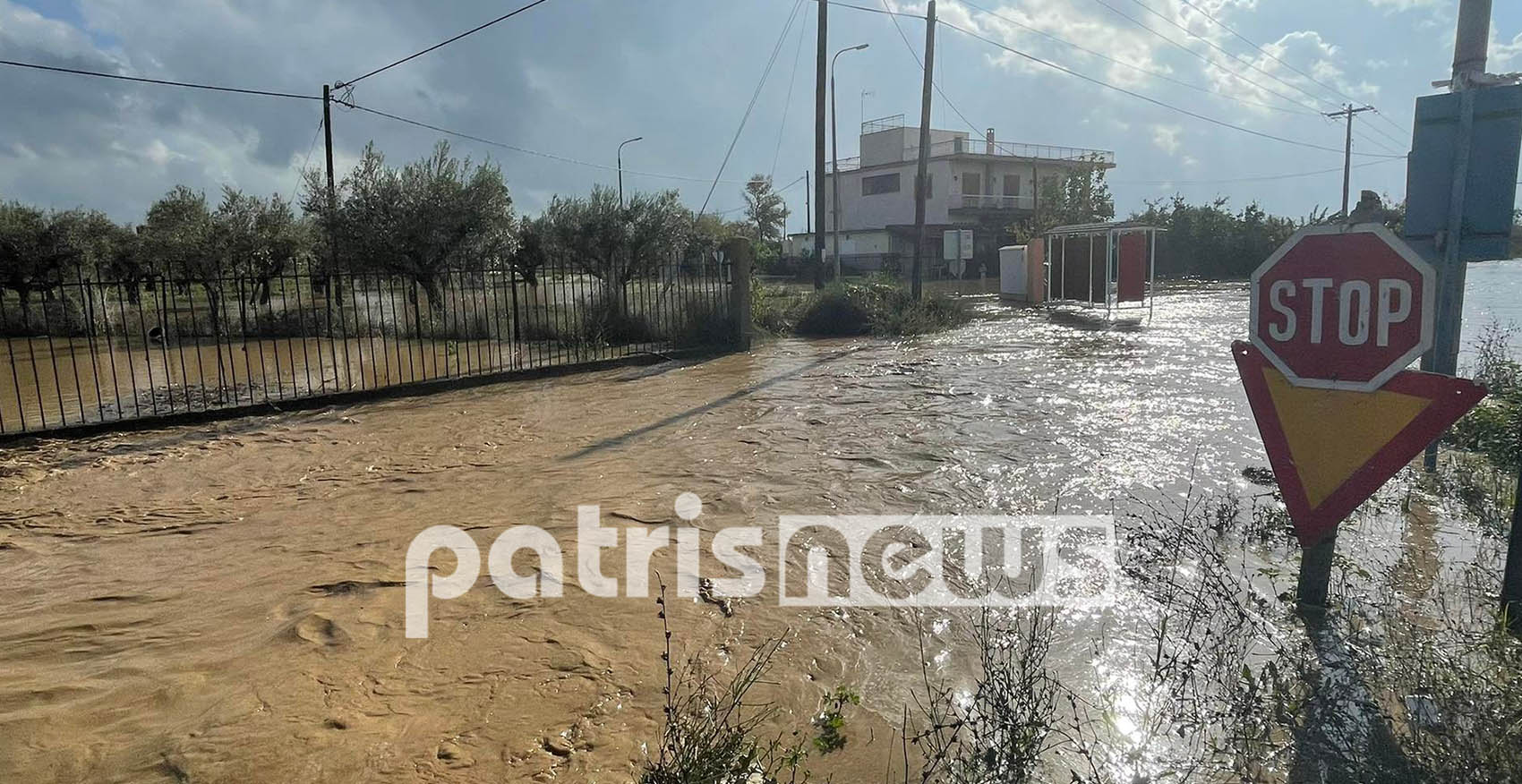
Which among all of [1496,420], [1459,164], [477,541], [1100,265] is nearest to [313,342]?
[477,541]

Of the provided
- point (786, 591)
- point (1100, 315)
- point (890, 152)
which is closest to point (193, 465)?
point (786, 591)

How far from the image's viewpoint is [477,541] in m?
5.30

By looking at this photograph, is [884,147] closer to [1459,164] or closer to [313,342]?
[313,342]

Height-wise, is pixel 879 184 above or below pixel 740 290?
above

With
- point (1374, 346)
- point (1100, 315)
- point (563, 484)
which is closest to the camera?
point (1374, 346)

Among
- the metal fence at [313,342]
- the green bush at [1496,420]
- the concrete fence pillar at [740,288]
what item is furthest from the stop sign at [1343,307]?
the concrete fence pillar at [740,288]

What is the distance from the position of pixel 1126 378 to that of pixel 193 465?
1064 cm

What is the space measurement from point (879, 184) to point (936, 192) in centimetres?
472

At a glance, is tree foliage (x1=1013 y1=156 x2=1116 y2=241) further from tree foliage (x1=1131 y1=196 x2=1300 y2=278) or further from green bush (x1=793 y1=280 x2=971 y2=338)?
green bush (x1=793 y1=280 x2=971 y2=338)

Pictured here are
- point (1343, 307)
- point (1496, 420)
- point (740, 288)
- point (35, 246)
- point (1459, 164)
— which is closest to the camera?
point (1343, 307)

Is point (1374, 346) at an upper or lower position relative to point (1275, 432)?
upper

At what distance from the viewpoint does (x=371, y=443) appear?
8312 mm

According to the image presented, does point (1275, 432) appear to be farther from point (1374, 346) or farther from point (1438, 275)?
point (1438, 275)

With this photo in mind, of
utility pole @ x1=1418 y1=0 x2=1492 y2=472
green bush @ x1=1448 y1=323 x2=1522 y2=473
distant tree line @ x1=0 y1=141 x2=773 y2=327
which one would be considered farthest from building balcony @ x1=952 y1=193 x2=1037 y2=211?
utility pole @ x1=1418 y1=0 x2=1492 y2=472
